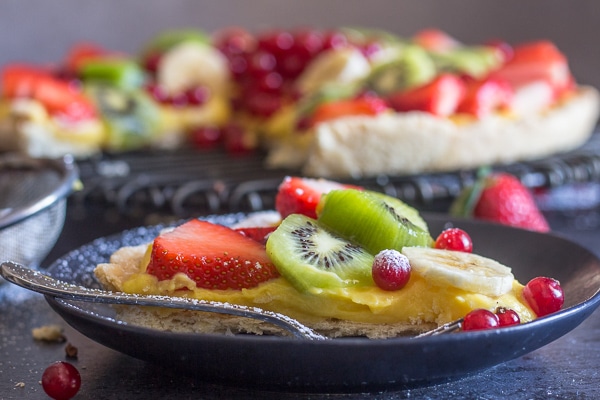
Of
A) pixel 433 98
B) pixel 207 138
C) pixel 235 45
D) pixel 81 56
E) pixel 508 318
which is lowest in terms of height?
pixel 207 138

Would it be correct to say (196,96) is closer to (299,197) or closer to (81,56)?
(81,56)

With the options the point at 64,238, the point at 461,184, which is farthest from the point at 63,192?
the point at 461,184

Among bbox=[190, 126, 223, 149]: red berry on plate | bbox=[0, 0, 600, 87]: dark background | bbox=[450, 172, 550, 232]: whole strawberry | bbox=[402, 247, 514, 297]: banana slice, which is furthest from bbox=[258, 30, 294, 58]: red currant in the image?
bbox=[402, 247, 514, 297]: banana slice

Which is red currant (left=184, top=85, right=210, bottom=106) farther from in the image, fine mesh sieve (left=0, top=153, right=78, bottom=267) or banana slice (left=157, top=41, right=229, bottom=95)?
fine mesh sieve (left=0, top=153, right=78, bottom=267)

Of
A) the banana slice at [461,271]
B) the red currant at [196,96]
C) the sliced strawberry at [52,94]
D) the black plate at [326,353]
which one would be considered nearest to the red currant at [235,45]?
the red currant at [196,96]

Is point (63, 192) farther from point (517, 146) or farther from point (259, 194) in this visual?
point (517, 146)

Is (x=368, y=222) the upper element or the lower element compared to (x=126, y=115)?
upper

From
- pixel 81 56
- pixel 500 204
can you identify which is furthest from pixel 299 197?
pixel 81 56
